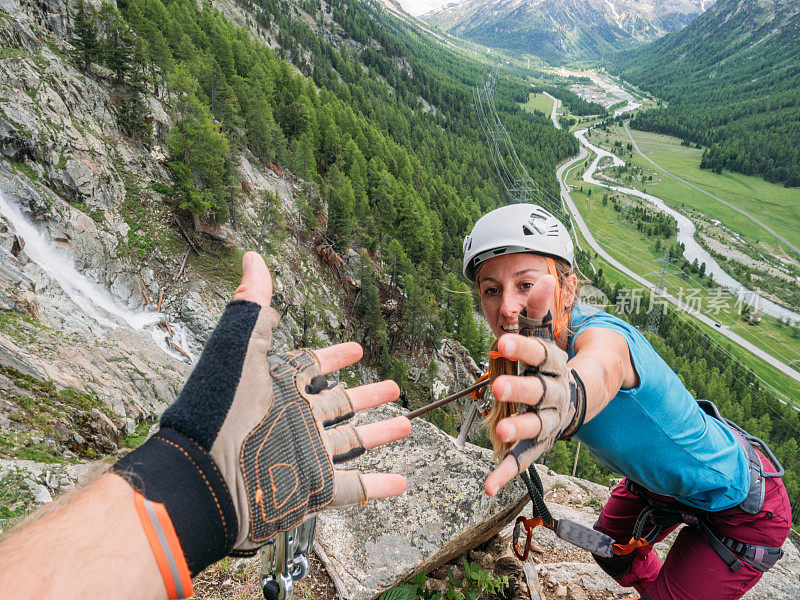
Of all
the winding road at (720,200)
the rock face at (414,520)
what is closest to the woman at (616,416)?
the rock face at (414,520)

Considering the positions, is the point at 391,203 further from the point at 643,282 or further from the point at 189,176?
the point at 643,282

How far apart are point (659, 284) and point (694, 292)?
9381 millimetres

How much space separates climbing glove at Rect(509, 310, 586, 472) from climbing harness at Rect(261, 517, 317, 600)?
1.40m

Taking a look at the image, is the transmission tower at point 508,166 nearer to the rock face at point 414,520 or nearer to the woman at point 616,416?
the rock face at point 414,520

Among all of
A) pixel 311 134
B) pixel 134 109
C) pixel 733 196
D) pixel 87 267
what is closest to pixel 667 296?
pixel 733 196

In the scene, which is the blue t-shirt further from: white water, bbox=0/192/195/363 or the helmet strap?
white water, bbox=0/192/195/363

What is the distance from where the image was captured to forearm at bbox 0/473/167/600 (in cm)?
146

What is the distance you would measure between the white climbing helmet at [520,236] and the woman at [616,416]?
1 centimetres

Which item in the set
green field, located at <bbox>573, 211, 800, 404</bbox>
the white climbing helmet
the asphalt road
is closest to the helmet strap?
the white climbing helmet

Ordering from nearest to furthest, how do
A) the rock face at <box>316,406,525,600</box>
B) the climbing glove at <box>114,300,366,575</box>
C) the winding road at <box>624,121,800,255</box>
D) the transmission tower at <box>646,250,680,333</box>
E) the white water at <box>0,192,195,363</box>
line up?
the climbing glove at <box>114,300,366,575</box>
the rock face at <box>316,406,525,600</box>
the white water at <box>0,192,195,363</box>
the transmission tower at <box>646,250,680,333</box>
the winding road at <box>624,121,800,255</box>

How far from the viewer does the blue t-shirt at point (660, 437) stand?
2844 mm

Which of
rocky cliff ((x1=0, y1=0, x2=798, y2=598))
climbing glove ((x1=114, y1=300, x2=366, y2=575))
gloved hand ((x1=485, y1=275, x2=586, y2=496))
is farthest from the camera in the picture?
rocky cliff ((x1=0, y1=0, x2=798, y2=598))

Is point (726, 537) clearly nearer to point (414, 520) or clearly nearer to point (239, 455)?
point (414, 520)

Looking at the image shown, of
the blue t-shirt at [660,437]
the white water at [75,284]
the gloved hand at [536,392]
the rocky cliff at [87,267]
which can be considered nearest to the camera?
the gloved hand at [536,392]
